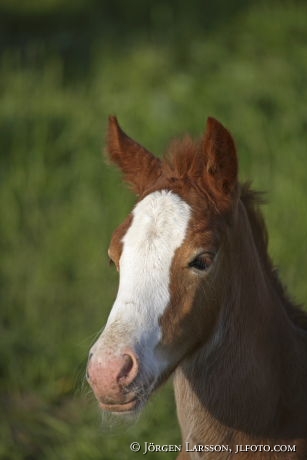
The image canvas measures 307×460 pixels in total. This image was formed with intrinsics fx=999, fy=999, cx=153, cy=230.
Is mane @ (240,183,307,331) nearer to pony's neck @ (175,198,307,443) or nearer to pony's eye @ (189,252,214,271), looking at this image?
pony's neck @ (175,198,307,443)

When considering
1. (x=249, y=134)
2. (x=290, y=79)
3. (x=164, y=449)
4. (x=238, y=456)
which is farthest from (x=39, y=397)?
(x=290, y=79)

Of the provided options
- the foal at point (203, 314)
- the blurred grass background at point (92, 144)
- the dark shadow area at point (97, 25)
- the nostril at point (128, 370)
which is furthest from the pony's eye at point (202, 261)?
the dark shadow area at point (97, 25)

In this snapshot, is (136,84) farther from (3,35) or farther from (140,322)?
(140,322)

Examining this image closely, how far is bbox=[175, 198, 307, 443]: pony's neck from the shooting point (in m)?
3.61

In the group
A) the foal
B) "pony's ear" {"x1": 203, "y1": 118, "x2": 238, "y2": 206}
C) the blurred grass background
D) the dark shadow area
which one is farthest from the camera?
the dark shadow area

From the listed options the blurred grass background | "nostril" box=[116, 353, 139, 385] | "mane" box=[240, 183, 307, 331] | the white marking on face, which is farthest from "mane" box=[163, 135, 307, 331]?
the blurred grass background

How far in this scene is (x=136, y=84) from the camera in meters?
9.40

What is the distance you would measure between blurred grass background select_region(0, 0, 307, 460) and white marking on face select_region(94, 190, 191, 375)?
187cm

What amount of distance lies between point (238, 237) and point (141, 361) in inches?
25.2

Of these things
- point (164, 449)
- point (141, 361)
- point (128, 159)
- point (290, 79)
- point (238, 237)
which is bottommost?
point (164, 449)

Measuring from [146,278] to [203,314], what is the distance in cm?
29

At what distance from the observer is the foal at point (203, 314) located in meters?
3.29

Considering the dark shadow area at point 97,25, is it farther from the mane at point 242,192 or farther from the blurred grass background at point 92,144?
the mane at point 242,192

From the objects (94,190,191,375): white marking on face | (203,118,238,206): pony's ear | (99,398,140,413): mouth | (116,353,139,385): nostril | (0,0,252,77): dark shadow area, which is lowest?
(99,398,140,413): mouth
